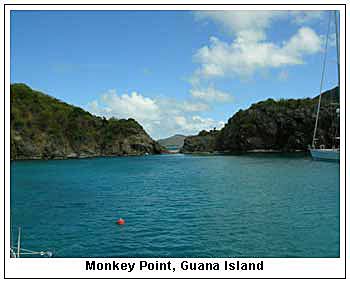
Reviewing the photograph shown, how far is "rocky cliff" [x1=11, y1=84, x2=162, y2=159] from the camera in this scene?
369ft

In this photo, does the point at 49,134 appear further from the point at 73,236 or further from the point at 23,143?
the point at 73,236

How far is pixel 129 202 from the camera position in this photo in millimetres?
25328

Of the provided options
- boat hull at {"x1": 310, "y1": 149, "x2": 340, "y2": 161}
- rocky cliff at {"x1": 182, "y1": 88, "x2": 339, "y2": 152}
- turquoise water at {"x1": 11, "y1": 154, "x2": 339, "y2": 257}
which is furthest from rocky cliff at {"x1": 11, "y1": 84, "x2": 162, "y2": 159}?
turquoise water at {"x1": 11, "y1": 154, "x2": 339, "y2": 257}

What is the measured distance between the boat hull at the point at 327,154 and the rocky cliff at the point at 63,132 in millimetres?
82619

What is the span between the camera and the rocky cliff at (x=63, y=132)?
112562mm

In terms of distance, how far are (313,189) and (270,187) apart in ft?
12.7

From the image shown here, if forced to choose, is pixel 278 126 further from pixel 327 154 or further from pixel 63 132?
pixel 63 132

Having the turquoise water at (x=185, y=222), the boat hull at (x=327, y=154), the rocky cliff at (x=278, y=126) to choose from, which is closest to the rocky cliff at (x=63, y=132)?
the rocky cliff at (x=278, y=126)

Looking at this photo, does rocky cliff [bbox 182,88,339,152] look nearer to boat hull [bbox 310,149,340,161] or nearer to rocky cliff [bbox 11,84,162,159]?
rocky cliff [bbox 11,84,162,159]

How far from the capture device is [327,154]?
62062 mm

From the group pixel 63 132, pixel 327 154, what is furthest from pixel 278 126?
pixel 63 132

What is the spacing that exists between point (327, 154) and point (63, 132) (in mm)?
94936
